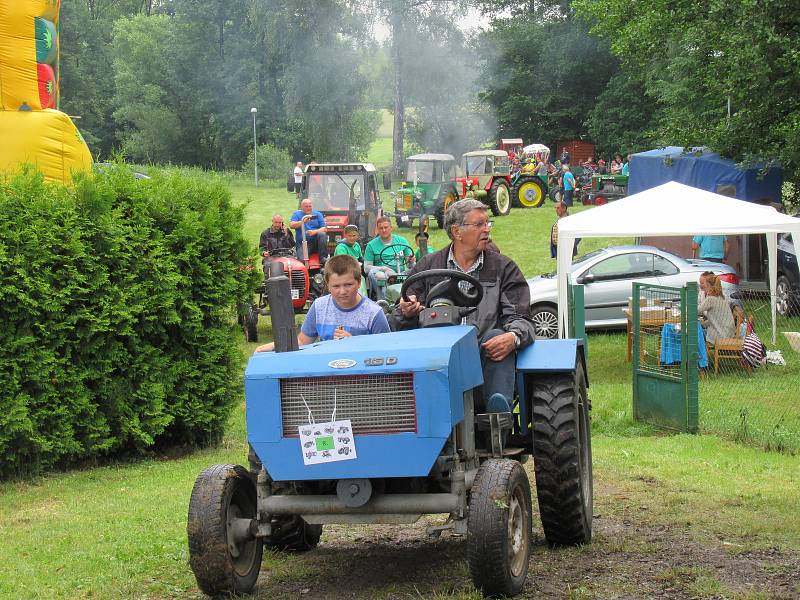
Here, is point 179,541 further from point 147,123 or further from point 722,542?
point 147,123

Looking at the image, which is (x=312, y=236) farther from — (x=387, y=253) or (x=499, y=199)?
(x=499, y=199)

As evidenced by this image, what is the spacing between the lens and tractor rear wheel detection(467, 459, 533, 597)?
4.82 metres

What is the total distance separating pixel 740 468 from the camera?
905cm

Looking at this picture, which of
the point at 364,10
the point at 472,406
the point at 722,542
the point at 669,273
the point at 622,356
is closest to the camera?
the point at 472,406

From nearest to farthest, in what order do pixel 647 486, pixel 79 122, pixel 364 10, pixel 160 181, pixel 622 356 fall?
1. pixel 647 486
2. pixel 160 181
3. pixel 622 356
4. pixel 364 10
5. pixel 79 122

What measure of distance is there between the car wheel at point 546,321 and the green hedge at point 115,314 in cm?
865

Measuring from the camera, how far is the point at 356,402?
4.93 metres

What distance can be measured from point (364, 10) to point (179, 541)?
52149 millimetres

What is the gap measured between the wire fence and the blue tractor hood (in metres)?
6.26

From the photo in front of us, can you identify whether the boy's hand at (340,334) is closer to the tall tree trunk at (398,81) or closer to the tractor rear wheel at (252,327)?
the tractor rear wheel at (252,327)

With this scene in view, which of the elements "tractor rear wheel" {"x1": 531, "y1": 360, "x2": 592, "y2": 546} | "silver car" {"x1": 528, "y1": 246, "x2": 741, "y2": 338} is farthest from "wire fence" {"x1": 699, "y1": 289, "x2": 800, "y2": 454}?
"tractor rear wheel" {"x1": 531, "y1": 360, "x2": 592, "y2": 546}

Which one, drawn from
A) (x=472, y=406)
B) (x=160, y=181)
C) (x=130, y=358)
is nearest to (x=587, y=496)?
(x=472, y=406)

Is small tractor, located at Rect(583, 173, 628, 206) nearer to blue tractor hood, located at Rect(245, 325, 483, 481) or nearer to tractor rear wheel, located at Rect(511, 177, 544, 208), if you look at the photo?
tractor rear wheel, located at Rect(511, 177, 544, 208)

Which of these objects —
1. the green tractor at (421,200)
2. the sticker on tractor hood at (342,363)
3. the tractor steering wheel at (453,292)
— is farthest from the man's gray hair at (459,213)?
the green tractor at (421,200)
